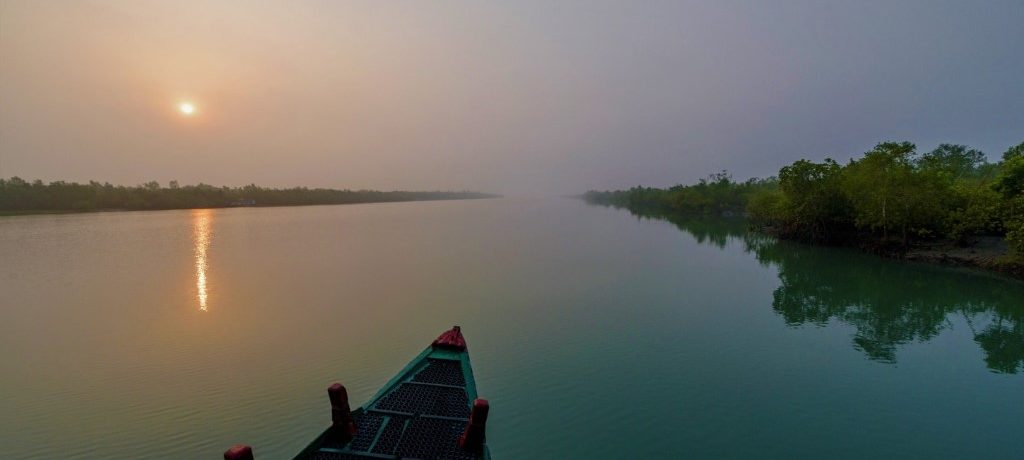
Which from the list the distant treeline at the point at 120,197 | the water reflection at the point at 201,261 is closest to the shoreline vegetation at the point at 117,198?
the distant treeline at the point at 120,197

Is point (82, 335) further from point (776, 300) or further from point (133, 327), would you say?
point (776, 300)

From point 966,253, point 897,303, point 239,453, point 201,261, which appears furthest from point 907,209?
point 201,261

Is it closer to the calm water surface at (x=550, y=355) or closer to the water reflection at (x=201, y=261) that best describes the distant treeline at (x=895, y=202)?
the calm water surface at (x=550, y=355)

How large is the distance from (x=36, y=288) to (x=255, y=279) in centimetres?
853

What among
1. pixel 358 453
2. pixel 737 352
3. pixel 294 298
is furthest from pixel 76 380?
pixel 737 352

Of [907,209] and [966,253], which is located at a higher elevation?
[907,209]

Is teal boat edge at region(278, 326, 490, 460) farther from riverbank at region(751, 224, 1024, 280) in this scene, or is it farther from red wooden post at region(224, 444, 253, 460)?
riverbank at region(751, 224, 1024, 280)

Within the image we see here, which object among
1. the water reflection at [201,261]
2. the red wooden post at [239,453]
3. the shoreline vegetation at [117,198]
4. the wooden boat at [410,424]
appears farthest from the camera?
the shoreline vegetation at [117,198]

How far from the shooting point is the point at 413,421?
244 inches

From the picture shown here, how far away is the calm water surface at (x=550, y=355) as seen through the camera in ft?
23.8

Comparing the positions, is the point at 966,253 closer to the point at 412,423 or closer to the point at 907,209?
the point at 907,209

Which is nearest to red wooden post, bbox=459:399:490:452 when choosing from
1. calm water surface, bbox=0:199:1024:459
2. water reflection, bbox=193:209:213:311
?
calm water surface, bbox=0:199:1024:459

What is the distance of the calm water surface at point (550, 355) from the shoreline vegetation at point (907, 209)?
302 centimetres

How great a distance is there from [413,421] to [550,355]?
5280mm
